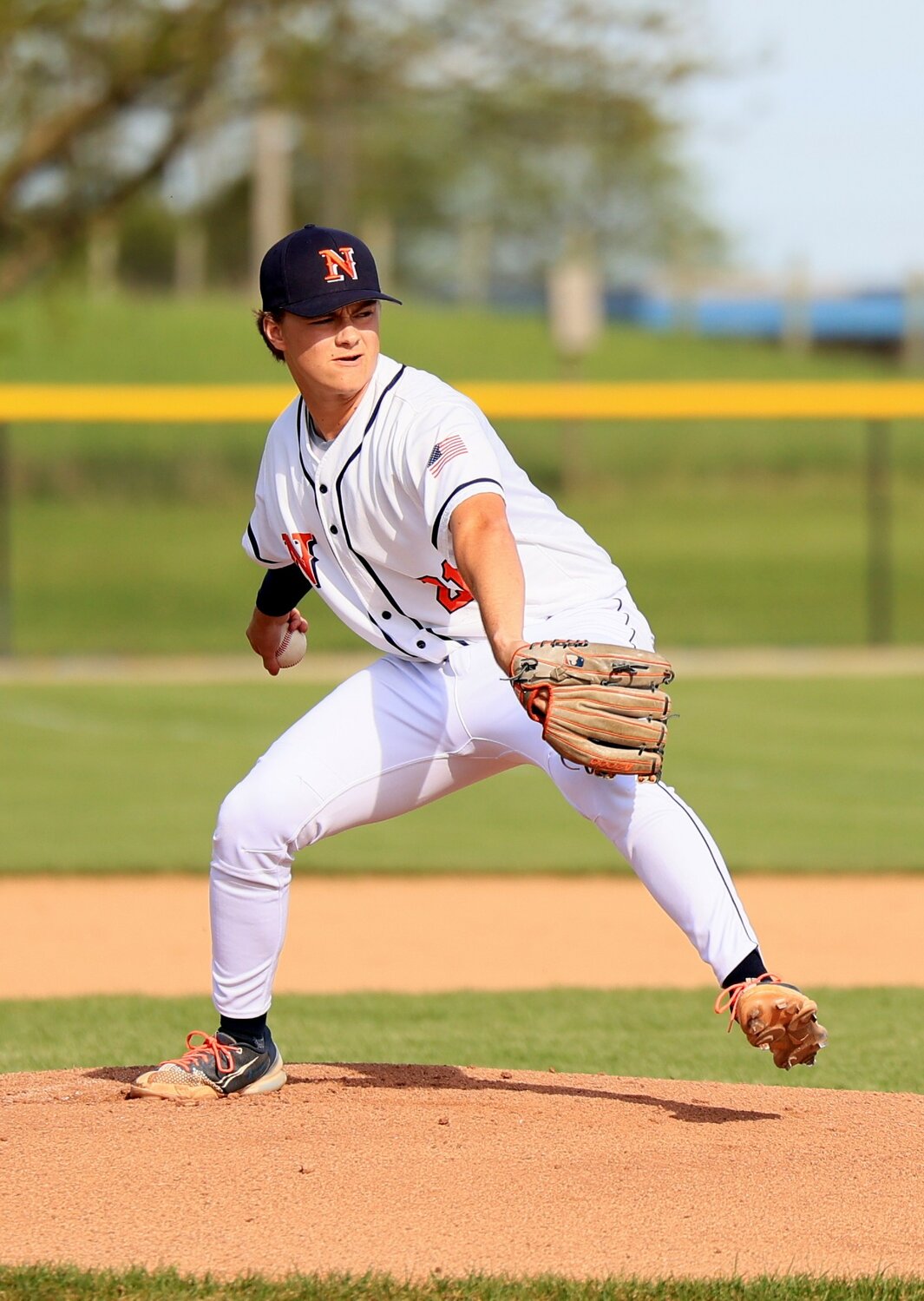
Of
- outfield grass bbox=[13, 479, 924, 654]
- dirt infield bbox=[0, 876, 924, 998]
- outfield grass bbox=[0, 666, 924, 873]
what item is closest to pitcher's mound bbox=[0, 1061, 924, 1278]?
dirt infield bbox=[0, 876, 924, 998]

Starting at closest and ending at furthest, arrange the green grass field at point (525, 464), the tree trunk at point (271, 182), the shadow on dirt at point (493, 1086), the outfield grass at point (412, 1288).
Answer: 1. the outfield grass at point (412, 1288)
2. the shadow on dirt at point (493, 1086)
3. the green grass field at point (525, 464)
4. the tree trunk at point (271, 182)

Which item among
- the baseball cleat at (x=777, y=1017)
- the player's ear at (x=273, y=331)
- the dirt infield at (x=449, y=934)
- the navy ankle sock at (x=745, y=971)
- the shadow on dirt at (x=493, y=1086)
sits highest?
the player's ear at (x=273, y=331)

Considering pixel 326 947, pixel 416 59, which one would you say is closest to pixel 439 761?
pixel 326 947

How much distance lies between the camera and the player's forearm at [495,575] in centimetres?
339

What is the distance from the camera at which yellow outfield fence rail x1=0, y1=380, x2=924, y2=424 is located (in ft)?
47.9

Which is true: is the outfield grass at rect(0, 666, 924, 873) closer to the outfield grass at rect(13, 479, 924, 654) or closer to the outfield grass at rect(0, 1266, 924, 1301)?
the outfield grass at rect(13, 479, 924, 654)

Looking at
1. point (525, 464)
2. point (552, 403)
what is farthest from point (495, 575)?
point (525, 464)

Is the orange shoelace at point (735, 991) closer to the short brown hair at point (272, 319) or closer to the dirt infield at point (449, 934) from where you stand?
the short brown hair at point (272, 319)

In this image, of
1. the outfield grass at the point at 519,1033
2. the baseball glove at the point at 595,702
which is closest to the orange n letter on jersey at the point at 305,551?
the baseball glove at the point at 595,702

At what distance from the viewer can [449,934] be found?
7090 mm

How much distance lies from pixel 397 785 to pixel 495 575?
2.12 feet

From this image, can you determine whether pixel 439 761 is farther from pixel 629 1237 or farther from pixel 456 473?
pixel 629 1237

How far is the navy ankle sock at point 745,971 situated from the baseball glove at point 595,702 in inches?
15.6

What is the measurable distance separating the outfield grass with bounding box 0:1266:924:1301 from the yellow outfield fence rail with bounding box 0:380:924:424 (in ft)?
39.1
